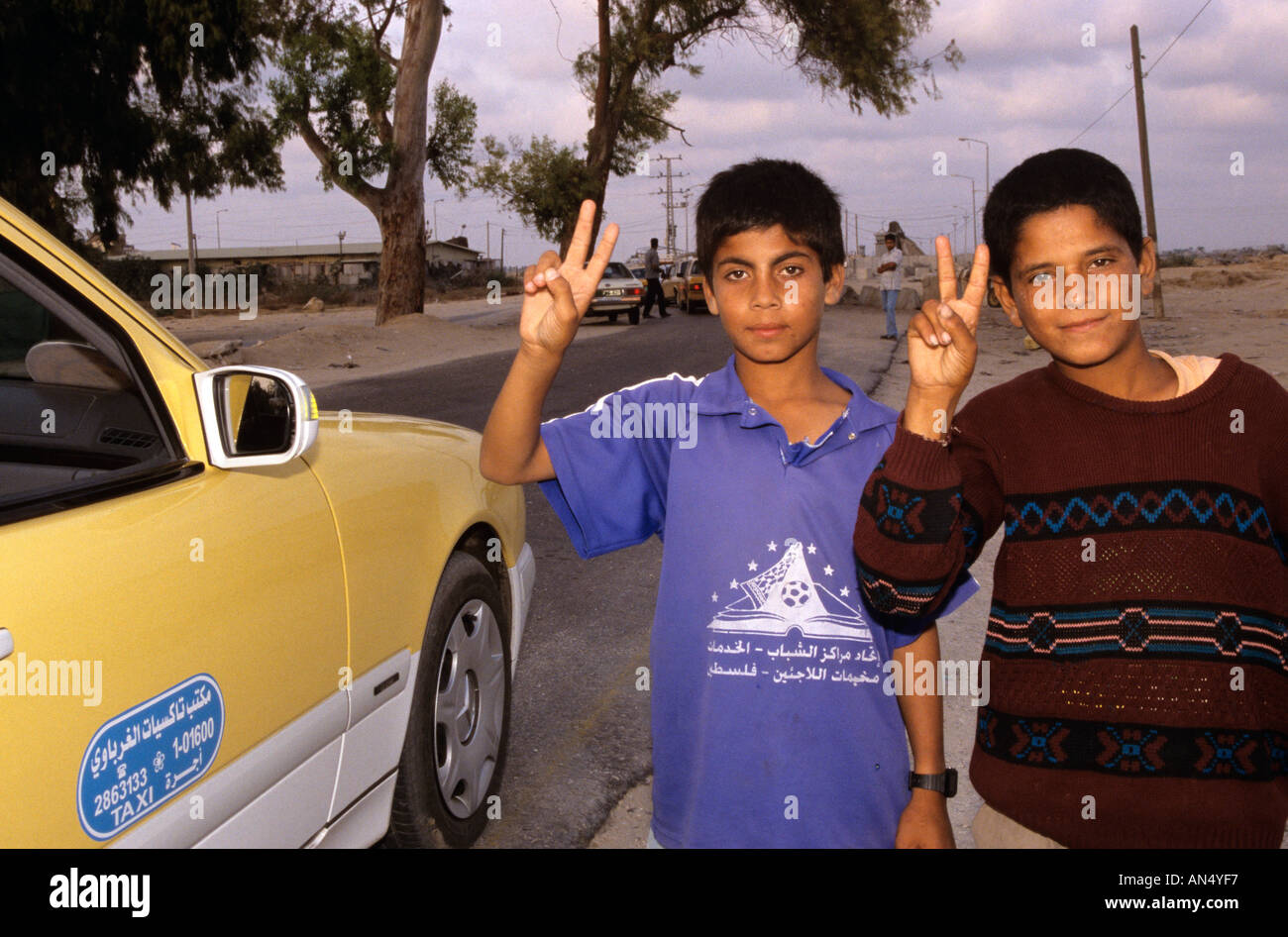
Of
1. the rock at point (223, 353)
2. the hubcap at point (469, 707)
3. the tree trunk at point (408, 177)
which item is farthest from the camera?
the tree trunk at point (408, 177)

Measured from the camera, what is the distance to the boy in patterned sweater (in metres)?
1.68

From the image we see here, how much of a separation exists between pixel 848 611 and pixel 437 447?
1707mm

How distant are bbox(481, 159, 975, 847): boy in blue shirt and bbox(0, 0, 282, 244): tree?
1632 cm

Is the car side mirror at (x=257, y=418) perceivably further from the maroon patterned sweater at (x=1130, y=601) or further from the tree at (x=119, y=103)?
the tree at (x=119, y=103)

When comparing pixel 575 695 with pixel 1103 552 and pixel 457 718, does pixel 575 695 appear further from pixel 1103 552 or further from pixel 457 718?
pixel 1103 552

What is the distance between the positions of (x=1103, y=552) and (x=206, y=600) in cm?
144

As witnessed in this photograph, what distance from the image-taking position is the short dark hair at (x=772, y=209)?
2.18 meters

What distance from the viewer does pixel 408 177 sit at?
956 inches

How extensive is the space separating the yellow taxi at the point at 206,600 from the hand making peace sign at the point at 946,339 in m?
1.17

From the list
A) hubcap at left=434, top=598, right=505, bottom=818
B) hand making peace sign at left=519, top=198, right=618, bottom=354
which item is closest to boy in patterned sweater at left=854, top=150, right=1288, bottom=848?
hand making peace sign at left=519, top=198, right=618, bottom=354

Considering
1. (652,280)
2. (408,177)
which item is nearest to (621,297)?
(652,280)

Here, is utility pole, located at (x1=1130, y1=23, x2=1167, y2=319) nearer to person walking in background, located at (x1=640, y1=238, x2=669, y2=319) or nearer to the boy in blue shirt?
person walking in background, located at (x1=640, y1=238, x2=669, y2=319)

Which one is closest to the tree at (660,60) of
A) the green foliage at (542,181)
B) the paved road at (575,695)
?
the green foliage at (542,181)
